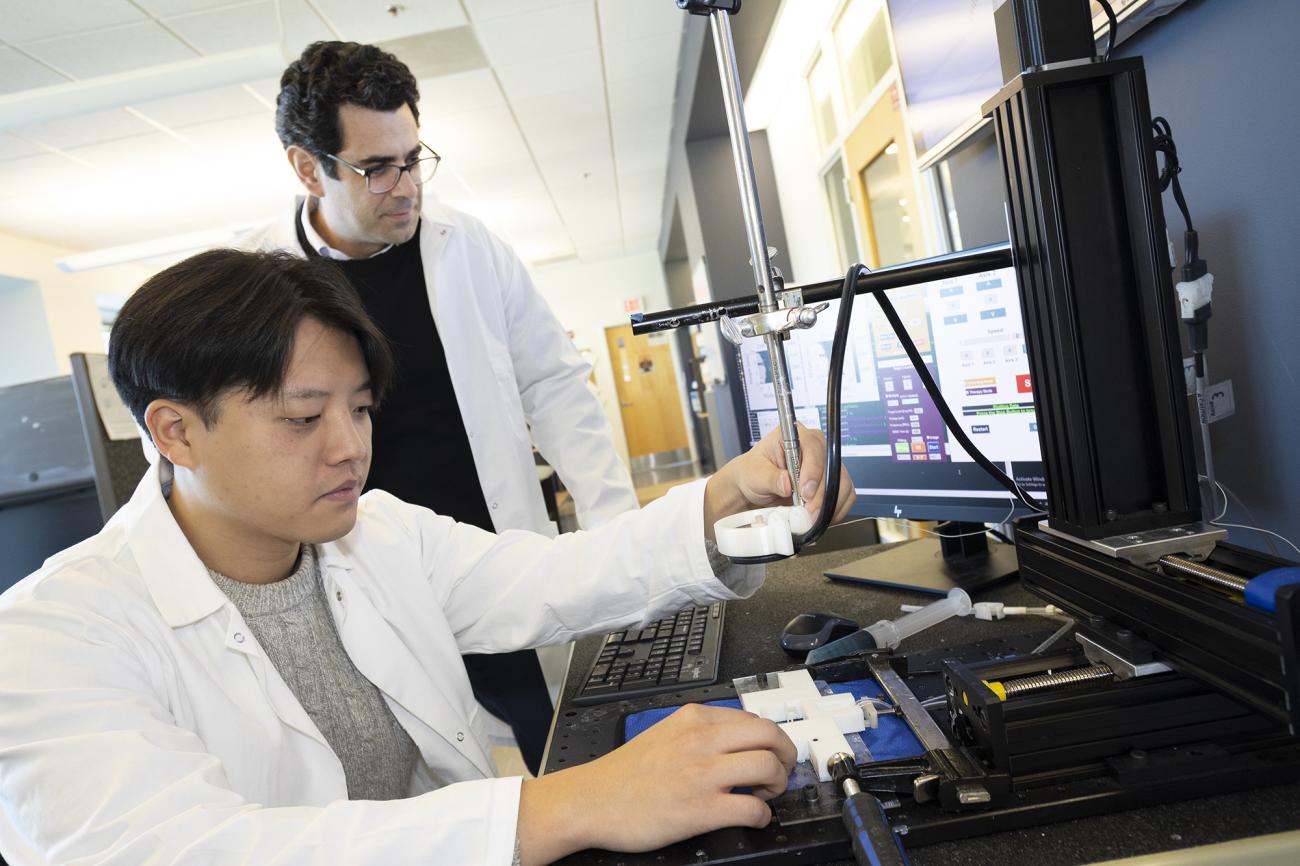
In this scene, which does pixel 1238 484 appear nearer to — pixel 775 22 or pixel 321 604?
pixel 321 604

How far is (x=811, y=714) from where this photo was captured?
0.68 m

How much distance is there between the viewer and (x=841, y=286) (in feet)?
2.37

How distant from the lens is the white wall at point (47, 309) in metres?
5.69

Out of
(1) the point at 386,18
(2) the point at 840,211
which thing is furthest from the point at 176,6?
(2) the point at 840,211

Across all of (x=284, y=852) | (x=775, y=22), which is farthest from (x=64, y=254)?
(x=284, y=852)

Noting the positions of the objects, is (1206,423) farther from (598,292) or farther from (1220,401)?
(598,292)

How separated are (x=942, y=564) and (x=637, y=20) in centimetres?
347

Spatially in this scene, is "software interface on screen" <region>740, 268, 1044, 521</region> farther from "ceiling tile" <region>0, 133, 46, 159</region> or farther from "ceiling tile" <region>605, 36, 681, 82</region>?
"ceiling tile" <region>0, 133, 46, 159</region>

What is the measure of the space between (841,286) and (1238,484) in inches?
24.0

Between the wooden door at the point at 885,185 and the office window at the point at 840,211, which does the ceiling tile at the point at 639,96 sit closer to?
the office window at the point at 840,211

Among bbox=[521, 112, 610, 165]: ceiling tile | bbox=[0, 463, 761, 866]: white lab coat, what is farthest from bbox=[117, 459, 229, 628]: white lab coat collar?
bbox=[521, 112, 610, 165]: ceiling tile

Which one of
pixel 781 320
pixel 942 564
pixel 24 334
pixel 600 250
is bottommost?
pixel 942 564

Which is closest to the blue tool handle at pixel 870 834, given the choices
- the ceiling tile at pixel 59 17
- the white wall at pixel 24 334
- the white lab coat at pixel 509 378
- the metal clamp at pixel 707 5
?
the metal clamp at pixel 707 5

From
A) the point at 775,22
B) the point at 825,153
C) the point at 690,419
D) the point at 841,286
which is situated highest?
the point at 775,22
